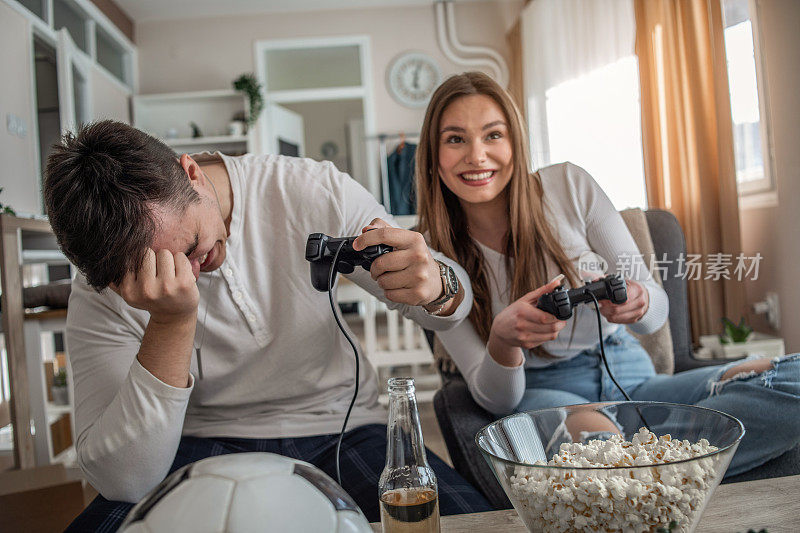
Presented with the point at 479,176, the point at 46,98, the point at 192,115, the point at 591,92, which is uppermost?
the point at 192,115

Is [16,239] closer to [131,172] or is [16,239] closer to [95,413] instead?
[95,413]

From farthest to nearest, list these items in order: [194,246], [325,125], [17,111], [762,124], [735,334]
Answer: [325,125] → [17,111] → [762,124] → [735,334] → [194,246]

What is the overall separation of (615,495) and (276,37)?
17.3ft

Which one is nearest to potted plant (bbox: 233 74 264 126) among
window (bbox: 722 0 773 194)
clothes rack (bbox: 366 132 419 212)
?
clothes rack (bbox: 366 132 419 212)

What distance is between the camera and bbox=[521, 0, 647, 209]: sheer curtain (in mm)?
3363

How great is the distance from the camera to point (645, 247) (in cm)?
161

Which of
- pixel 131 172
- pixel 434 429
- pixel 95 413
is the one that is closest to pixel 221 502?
pixel 131 172

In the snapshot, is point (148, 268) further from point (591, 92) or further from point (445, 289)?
point (591, 92)

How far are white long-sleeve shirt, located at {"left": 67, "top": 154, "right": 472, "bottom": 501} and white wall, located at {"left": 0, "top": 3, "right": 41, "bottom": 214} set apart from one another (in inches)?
108

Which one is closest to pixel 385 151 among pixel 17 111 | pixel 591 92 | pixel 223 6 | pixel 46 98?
pixel 223 6

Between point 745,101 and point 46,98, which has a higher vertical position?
A: point 46,98

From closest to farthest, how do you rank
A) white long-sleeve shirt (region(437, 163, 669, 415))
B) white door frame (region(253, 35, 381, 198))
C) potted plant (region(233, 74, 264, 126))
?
white long-sleeve shirt (region(437, 163, 669, 415)) → potted plant (region(233, 74, 264, 126)) → white door frame (region(253, 35, 381, 198))

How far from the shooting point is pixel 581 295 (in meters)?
0.96

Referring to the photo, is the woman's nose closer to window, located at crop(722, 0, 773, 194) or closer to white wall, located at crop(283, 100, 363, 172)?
window, located at crop(722, 0, 773, 194)
